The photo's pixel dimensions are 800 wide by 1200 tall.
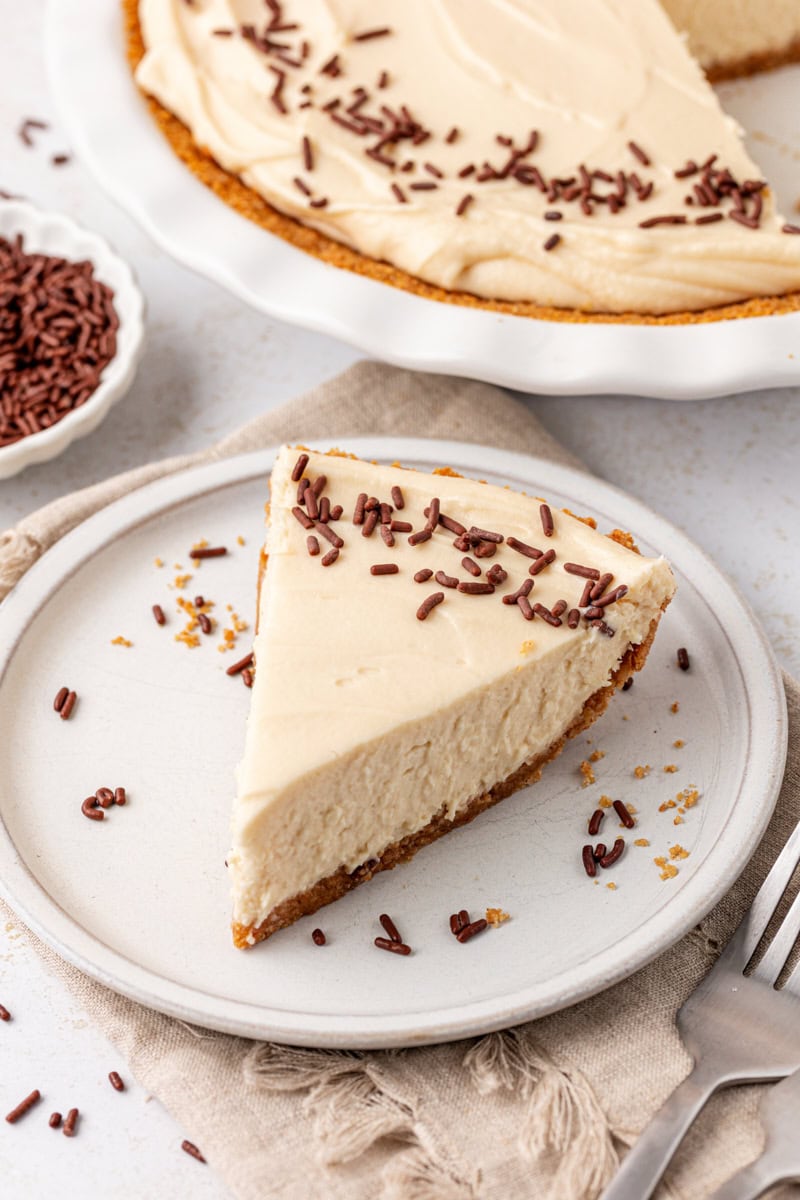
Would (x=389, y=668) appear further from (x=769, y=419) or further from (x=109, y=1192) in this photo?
(x=769, y=419)

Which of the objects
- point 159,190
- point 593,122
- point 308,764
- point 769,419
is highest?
point 159,190

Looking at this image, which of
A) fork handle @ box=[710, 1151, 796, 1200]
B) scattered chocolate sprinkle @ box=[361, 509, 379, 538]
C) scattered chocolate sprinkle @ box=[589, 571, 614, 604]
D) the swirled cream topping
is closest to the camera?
fork handle @ box=[710, 1151, 796, 1200]

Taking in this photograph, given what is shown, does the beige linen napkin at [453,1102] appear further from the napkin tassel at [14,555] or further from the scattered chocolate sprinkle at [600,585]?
the napkin tassel at [14,555]

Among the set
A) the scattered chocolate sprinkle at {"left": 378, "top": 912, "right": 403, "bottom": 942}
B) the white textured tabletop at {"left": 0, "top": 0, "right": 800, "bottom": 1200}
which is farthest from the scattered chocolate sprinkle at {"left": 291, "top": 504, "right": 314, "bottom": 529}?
the white textured tabletop at {"left": 0, "top": 0, "right": 800, "bottom": 1200}

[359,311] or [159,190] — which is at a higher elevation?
[159,190]

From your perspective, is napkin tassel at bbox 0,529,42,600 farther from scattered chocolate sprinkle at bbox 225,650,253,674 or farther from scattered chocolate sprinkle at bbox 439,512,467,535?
scattered chocolate sprinkle at bbox 439,512,467,535

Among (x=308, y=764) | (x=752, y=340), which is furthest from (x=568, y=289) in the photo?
(x=308, y=764)

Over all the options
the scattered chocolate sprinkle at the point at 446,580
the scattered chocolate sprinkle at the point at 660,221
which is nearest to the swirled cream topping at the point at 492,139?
the scattered chocolate sprinkle at the point at 660,221
